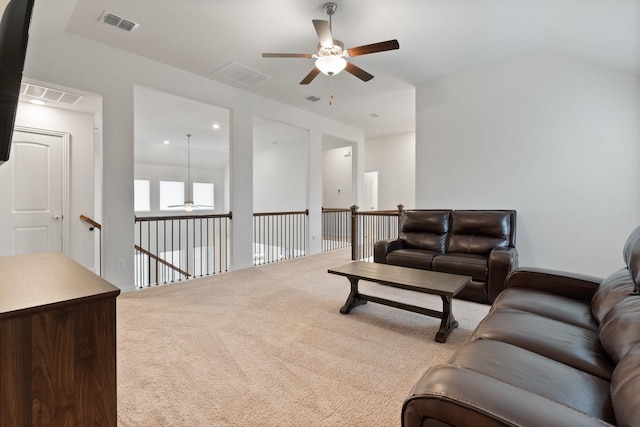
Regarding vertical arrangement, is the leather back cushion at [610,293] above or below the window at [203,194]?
below

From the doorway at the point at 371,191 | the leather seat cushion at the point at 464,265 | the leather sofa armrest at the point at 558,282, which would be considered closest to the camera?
the leather sofa armrest at the point at 558,282

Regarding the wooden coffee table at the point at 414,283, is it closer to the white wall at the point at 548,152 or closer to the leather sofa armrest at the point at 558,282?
the leather sofa armrest at the point at 558,282

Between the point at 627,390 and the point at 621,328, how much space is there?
62 cm

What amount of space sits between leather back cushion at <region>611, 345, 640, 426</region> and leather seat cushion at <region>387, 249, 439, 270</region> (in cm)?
249

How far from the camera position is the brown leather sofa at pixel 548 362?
760 mm

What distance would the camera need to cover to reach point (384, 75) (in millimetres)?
4336

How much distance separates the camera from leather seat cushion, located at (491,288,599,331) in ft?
5.44

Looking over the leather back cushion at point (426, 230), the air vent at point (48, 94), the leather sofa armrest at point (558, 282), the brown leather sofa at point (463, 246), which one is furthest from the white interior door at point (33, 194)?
the leather sofa armrest at point (558, 282)

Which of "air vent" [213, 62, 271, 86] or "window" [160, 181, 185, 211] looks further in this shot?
"window" [160, 181, 185, 211]

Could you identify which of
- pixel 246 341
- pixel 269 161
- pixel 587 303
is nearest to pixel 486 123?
pixel 587 303

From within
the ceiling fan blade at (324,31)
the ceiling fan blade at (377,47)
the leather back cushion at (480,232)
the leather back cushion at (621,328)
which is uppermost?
the ceiling fan blade at (324,31)

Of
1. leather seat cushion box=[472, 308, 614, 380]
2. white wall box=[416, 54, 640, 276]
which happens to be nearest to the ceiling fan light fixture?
leather seat cushion box=[472, 308, 614, 380]

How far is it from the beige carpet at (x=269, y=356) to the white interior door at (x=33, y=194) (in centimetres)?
184

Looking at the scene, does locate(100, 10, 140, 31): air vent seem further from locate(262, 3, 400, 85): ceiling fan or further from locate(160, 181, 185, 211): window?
locate(160, 181, 185, 211): window
